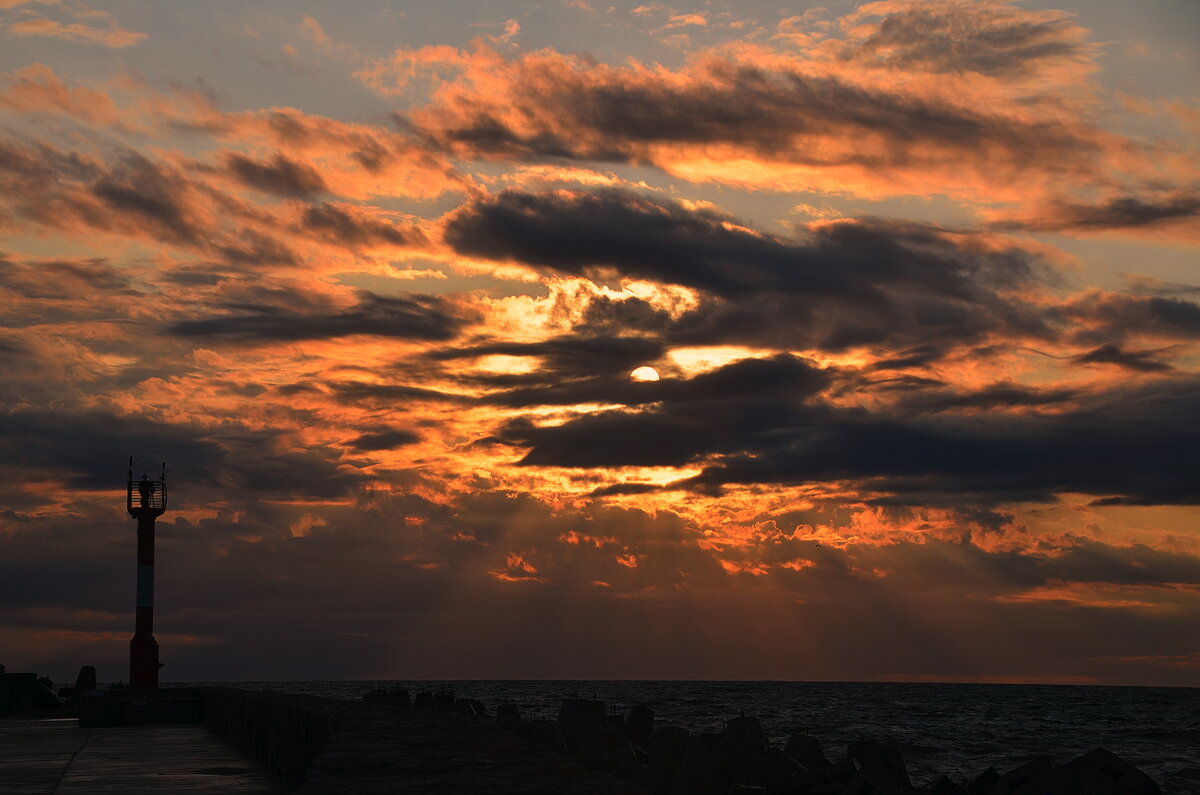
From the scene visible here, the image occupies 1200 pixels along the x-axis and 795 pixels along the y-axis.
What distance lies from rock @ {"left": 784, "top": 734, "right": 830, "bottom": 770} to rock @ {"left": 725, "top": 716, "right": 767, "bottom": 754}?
652mm

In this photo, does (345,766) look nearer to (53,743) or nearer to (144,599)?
(53,743)

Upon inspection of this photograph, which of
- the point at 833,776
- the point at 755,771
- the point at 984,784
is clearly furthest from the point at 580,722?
the point at 984,784

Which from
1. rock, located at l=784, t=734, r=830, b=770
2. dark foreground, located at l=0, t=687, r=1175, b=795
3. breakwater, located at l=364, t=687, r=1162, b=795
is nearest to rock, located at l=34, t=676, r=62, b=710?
dark foreground, located at l=0, t=687, r=1175, b=795

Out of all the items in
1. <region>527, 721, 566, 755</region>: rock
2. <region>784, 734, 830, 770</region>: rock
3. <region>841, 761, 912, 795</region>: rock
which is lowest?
<region>784, 734, 830, 770</region>: rock

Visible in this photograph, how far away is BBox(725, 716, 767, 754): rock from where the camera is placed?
24500 millimetres

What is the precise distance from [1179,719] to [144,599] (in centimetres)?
6763

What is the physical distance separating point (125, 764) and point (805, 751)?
42.3 feet

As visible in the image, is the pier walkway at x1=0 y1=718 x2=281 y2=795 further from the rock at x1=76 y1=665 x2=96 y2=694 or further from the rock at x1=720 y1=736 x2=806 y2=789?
the rock at x1=76 y1=665 x2=96 y2=694

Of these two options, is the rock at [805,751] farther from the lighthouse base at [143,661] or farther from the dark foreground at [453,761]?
the lighthouse base at [143,661]

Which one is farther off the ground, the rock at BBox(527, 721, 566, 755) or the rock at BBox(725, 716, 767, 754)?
the rock at BBox(527, 721, 566, 755)

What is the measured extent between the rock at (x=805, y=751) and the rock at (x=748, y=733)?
2.14ft

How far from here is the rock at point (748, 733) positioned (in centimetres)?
2450

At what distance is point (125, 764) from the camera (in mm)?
19953

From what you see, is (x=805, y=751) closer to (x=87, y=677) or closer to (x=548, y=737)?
(x=548, y=737)
